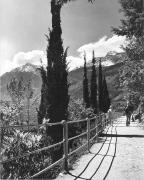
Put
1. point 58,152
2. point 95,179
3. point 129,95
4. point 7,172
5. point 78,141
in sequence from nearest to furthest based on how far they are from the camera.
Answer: point 95,179 → point 7,172 → point 58,152 → point 78,141 → point 129,95

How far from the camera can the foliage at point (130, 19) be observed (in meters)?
26.3

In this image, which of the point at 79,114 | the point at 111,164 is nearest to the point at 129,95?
the point at 79,114

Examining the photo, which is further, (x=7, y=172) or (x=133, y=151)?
(x=133, y=151)

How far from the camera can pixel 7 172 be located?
9.80 m

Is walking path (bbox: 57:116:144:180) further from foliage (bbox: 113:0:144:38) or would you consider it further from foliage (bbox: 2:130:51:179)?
foliage (bbox: 113:0:144:38)

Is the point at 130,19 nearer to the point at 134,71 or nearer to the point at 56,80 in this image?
the point at 134,71

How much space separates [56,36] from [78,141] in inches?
335

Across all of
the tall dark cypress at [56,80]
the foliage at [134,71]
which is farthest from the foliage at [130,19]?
the tall dark cypress at [56,80]

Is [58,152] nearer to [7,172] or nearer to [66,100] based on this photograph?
[66,100]

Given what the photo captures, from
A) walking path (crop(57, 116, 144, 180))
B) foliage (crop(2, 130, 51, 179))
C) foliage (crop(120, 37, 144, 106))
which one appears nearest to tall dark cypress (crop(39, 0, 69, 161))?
foliage (crop(120, 37, 144, 106))

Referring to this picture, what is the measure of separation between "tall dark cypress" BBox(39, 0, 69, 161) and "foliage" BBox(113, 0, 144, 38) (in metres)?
5.09

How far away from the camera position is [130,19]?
27031 millimetres

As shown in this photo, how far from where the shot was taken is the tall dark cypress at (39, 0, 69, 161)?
21.6 metres

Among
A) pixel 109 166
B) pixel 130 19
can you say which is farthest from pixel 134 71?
pixel 109 166
